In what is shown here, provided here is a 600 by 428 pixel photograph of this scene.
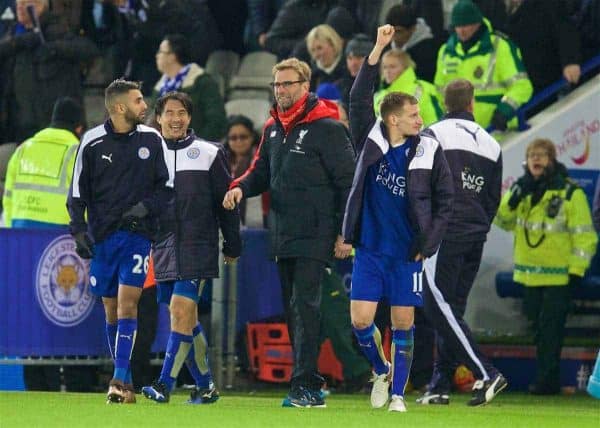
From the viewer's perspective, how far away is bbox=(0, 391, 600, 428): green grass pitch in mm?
11297

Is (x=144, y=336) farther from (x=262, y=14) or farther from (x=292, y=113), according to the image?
(x=262, y=14)

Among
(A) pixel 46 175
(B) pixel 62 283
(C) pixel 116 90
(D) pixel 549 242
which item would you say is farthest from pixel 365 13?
(C) pixel 116 90

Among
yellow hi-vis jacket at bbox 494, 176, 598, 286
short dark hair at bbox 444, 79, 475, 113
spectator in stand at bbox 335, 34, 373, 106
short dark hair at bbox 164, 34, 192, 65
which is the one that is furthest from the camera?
short dark hair at bbox 164, 34, 192, 65

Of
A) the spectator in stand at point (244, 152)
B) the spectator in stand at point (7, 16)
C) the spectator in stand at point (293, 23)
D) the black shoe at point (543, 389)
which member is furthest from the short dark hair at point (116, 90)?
the spectator in stand at point (7, 16)

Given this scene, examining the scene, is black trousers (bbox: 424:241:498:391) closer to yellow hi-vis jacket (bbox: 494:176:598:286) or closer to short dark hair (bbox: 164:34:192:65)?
yellow hi-vis jacket (bbox: 494:176:598:286)

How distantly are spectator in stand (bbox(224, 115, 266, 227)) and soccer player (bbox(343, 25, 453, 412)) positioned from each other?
4.70 metres

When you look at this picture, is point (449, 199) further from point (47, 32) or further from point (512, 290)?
point (47, 32)

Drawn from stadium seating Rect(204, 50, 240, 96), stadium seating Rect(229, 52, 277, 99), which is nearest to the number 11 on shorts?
stadium seating Rect(229, 52, 277, 99)

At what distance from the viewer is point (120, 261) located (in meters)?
13.2

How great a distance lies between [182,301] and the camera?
525 inches

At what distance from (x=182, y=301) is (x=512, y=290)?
5.04 meters

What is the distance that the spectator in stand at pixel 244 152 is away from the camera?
57.9 feet

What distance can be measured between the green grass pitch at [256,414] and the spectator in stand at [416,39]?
179 inches

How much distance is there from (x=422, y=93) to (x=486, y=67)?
105 cm
